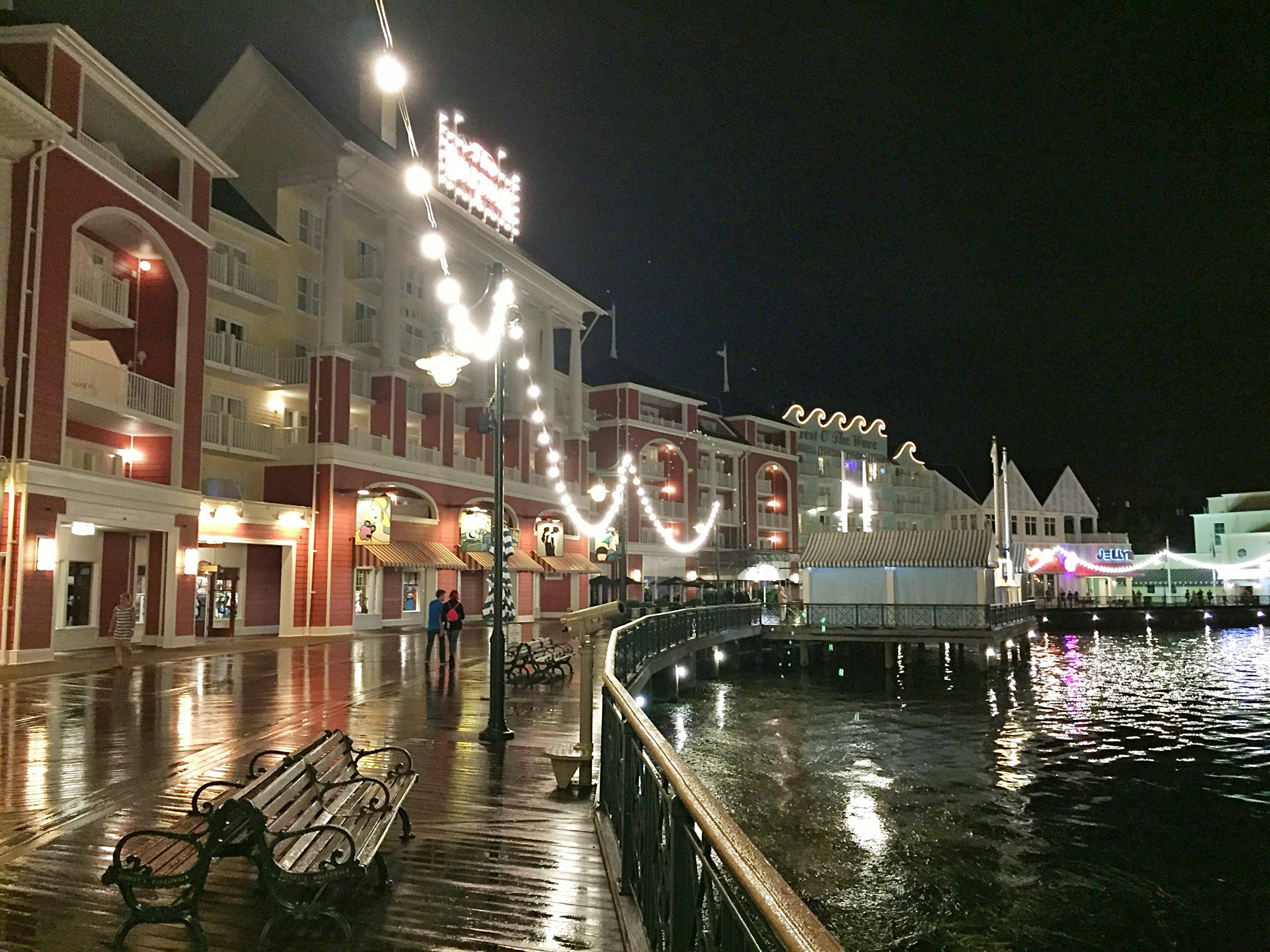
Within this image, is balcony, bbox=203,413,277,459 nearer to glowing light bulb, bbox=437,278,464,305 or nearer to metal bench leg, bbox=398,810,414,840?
glowing light bulb, bbox=437,278,464,305

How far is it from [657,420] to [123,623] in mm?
41725

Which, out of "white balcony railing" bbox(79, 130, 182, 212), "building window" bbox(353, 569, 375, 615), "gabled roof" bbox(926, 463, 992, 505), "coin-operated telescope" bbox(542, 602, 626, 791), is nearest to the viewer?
"coin-operated telescope" bbox(542, 602, 626, 791)

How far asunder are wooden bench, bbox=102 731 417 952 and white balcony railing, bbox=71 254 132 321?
70.1 ft

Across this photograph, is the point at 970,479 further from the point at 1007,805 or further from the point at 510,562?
the point at 1007,805

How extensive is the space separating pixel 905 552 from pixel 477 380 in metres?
20.7

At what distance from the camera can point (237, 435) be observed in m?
32.0

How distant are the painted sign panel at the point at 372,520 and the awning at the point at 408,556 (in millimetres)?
271

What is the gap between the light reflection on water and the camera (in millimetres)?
10922

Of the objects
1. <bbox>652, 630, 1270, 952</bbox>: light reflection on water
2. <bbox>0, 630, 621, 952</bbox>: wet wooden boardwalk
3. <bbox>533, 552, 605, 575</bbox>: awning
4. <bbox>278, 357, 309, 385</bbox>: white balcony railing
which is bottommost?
<bbox>652, 630, 1270, 952</bbox>: light reflection on water

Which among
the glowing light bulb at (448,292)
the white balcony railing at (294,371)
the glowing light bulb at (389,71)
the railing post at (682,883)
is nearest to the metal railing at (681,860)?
the railing post at (682,883)

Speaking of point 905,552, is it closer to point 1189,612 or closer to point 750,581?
point 750,581

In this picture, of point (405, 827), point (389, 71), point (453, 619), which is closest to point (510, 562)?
point (453, 619)

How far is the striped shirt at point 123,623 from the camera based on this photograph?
786 inches

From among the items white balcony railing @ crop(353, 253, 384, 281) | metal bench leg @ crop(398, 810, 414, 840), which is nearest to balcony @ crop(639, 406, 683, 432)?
white balcony railing @ crop(353, 253, 384, 281)
